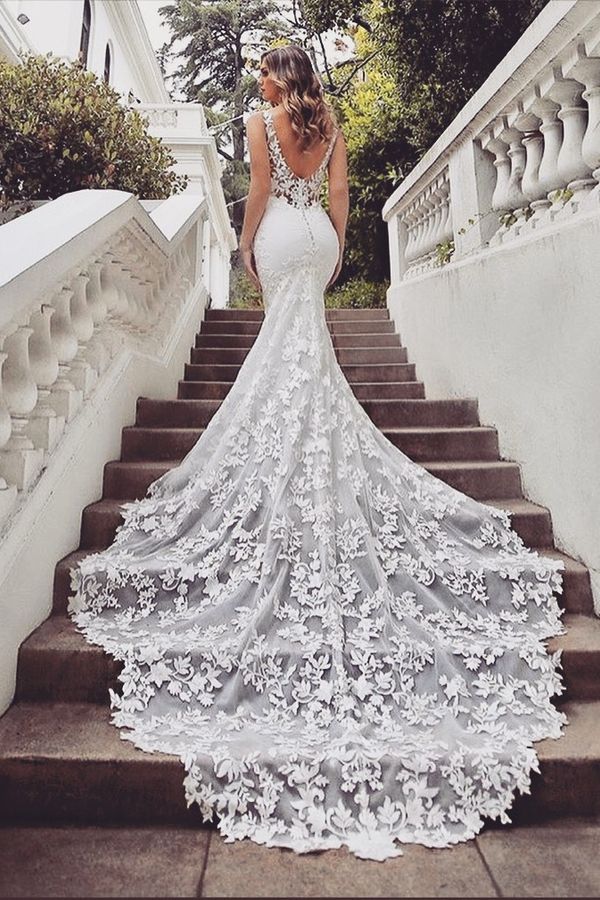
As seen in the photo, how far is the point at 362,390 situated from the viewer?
3.89 m

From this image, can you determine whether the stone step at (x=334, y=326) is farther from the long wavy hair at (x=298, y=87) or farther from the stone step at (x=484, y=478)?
the long wavy hair at (x=298, y=87)

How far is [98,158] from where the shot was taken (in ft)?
13.4

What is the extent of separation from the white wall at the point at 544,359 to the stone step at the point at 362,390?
0.42 m

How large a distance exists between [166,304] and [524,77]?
2326 mm

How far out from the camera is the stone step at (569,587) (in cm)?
208

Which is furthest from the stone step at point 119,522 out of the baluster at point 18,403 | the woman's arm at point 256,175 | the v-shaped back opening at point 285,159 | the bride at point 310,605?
the v-shaped back opening at point 285,159

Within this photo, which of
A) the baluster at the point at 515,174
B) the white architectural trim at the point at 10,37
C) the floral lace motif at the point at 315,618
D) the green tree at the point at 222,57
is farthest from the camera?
the green tree at the point at 222,57

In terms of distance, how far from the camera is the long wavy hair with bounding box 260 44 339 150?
2408 millimetres

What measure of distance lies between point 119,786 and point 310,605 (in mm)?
722

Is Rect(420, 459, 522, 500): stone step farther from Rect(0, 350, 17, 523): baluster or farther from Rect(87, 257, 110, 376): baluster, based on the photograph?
Rect(0, 350, 17, 523): baluster

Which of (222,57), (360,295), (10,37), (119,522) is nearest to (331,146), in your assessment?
(119,522)

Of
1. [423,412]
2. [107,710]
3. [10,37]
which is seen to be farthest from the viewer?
[10,37]

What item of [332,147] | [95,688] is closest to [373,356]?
[332,147]

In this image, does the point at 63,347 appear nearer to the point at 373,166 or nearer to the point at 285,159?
the point at 285,159
